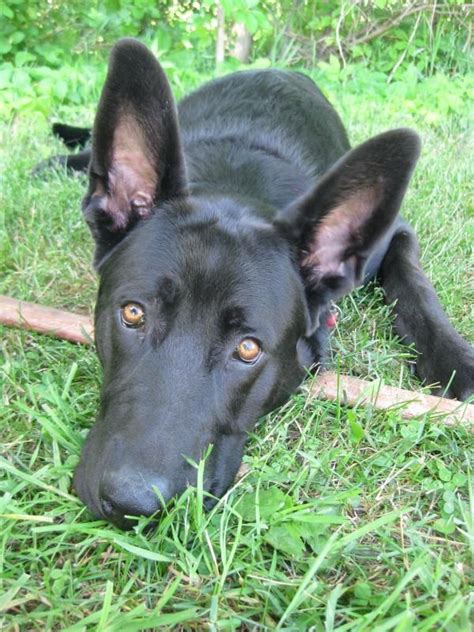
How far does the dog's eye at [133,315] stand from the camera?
1940mm

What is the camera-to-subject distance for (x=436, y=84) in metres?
6.66

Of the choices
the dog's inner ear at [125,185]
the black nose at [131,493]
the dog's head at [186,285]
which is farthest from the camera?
the dog's inner ear at [125,185]

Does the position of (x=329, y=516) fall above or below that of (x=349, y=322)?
above

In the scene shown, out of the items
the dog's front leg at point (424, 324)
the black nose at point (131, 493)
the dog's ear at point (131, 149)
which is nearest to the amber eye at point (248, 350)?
the black nose at point (131, 493)

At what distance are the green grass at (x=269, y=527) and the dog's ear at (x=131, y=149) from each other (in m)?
0.59

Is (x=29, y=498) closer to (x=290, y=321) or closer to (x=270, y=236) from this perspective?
(x=290, y=321)

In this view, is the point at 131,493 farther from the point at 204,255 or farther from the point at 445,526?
the point at 445,526

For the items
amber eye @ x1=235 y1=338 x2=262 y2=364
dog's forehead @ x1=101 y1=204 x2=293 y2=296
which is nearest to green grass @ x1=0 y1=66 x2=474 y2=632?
amber eye @ x1=235 y1=338 x2=262 y2=364

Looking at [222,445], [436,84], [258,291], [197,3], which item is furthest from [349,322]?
[197,3]

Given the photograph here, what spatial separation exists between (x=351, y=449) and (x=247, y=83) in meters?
2.49

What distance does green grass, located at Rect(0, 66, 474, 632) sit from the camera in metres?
1.45

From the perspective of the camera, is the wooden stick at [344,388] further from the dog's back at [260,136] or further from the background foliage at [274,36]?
the background foliage at [274,36]

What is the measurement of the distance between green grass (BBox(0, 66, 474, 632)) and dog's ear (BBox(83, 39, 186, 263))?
0.59 metres

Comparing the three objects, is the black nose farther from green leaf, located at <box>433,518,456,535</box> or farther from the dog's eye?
green leaf, located at <box>433,518,456,535</box>
